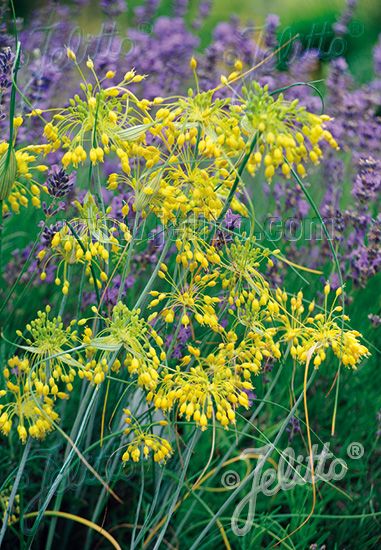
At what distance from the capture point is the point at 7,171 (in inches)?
60.3

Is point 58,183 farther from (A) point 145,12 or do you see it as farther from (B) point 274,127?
(A) point 145,12

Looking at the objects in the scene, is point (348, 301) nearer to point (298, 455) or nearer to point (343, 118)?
point (298, 455)

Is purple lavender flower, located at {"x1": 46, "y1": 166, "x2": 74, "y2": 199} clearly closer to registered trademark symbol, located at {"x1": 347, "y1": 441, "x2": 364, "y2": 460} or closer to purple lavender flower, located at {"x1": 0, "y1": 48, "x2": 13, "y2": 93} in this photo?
purple lavender flower, located at {"x1": 0, "y1": 48, "x2": 13, "y2": 93}

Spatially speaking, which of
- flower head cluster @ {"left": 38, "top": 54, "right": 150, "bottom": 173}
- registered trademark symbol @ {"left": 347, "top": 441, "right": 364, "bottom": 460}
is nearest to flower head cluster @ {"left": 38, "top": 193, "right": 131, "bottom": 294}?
flower head cluster @ {"left": 38, "top": 54, "right": 150, "bottom": 173}

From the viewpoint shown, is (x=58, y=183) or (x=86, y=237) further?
(x=58, y=183)

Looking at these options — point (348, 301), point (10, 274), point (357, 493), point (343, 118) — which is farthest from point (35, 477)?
point (343, 118)

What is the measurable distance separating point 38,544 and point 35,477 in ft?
0.82

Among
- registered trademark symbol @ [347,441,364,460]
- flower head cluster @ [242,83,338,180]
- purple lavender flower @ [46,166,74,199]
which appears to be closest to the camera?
flower head cluster @ [242,83,338,180]

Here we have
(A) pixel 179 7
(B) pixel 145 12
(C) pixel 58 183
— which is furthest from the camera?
(A) pixel 179 7

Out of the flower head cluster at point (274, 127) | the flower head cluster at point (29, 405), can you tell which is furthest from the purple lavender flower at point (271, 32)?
the flower head cluster at point (29, 405)

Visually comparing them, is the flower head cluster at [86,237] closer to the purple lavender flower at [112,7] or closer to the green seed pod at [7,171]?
the green seed pod at [7,171]

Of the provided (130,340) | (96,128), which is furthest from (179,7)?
(130,340)

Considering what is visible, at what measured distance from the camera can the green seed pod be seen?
5.00ft

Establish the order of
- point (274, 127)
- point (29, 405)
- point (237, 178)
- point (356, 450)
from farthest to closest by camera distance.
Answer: point (356, 450), point (29, 405), point (237, 178), point (274, 127)
